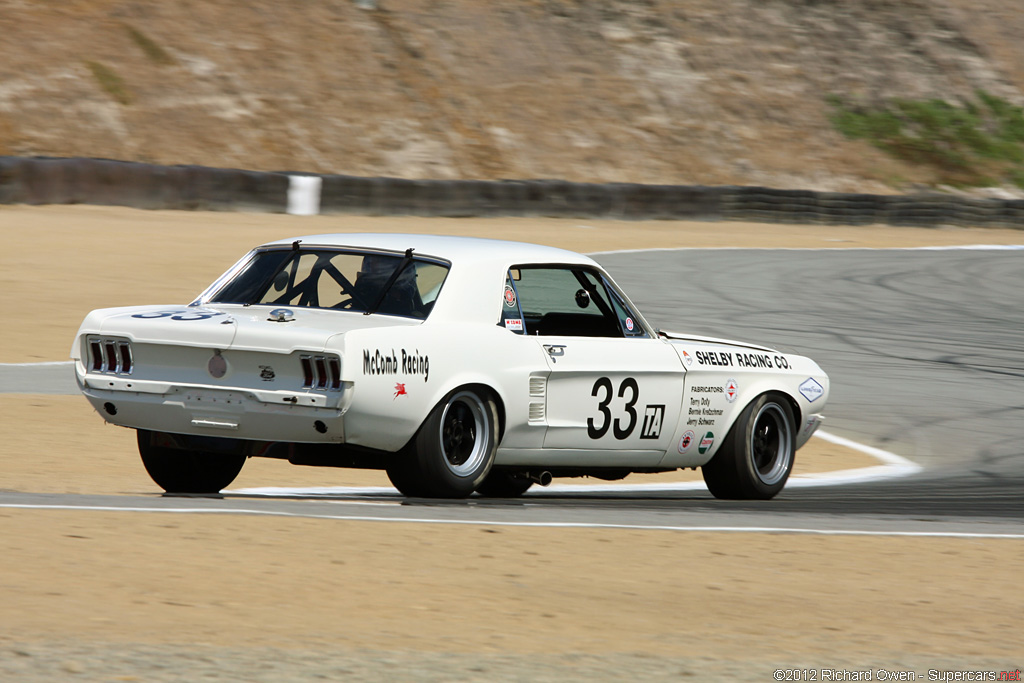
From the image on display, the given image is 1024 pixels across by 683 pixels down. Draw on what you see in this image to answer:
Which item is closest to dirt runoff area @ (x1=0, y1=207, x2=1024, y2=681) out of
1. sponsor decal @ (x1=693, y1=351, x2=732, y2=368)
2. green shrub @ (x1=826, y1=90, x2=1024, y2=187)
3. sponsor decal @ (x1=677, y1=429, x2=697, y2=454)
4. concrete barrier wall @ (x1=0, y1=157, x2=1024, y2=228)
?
sponsor decal @ (x1=677, y1=429, x2=697, y2=454)

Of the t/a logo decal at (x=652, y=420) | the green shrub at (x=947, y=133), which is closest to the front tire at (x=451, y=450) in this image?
the t/a logo decal at (x=652, y=420)

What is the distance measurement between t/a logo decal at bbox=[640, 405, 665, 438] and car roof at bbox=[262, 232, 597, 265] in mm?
903

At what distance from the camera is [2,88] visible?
3803 centimetres

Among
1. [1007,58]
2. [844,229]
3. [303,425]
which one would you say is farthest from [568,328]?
[1007,58]

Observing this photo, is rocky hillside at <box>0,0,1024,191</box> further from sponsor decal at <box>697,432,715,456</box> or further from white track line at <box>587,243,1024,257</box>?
sponsor decal at <box>697,432,715,456</box>

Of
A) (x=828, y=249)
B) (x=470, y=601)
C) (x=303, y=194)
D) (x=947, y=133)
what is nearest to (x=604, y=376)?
(x=470, y=601)

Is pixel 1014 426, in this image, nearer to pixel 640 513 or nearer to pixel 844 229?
pixel 640 513

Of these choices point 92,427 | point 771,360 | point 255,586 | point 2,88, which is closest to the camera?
point 255,586

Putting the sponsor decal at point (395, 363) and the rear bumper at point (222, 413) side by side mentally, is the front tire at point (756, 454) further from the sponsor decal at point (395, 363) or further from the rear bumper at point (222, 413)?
the rear bumper at point (222, 413)

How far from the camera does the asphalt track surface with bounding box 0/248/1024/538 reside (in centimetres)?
705

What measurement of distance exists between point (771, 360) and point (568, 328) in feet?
4.33

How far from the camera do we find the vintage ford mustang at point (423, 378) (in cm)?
668

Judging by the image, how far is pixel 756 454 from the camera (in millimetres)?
8617

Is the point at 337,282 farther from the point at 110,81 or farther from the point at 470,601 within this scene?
the point at 110,81
